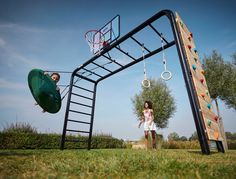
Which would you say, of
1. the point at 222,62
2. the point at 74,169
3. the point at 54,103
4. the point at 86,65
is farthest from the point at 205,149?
the point at 222,62

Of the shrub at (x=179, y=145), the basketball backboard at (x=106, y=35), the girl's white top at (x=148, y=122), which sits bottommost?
the shrub at (x=179, y=145)

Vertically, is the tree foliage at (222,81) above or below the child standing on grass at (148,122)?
above

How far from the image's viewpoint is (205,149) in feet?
10.1

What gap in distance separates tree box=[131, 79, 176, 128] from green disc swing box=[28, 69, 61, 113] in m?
14.2

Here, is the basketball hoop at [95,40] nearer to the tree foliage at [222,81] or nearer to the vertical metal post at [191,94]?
the vertical metal post at [191,94]

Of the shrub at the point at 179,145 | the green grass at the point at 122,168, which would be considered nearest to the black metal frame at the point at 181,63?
the green grass at the point at 122,168

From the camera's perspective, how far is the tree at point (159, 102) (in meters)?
17.9

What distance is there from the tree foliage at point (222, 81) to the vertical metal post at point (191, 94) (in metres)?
11.7

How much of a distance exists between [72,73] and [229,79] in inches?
510

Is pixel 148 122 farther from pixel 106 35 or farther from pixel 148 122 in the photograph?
pixel 106 35

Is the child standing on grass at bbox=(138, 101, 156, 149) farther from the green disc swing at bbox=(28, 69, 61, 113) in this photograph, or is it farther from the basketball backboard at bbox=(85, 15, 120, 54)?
the green disc swing at bbox=(28, 69, 61, 113)

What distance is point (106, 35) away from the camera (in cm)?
696

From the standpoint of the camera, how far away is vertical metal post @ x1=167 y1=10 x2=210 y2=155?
306 cm

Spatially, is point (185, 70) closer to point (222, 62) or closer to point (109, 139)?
point (109, 139)
